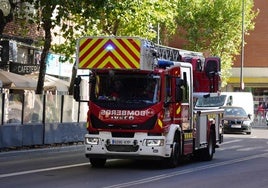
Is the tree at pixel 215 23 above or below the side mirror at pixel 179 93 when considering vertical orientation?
above

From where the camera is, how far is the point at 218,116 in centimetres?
2145

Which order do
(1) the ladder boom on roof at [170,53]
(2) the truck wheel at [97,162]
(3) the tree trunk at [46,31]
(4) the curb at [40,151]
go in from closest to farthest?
(2) the truck wheel at [97,162] → (1) the ladder boom on roof at [170,53] → (4) the curb at [40,151] → (3) the tree trunk at [46,31]

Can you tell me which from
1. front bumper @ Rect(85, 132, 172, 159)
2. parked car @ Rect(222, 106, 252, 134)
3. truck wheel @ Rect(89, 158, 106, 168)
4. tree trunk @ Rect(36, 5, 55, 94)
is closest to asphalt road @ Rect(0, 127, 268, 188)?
truck wheel @ Rect(89, 158, 106, 168)

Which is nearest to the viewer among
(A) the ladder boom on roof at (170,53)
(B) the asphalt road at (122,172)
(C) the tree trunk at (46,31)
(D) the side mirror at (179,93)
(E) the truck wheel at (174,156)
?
(B) the asphalt road at (122,172)

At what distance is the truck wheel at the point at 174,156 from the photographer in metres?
16.8

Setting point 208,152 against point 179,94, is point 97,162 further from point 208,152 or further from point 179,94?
point 208,152

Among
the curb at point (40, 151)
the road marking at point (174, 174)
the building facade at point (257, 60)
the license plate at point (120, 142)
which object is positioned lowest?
the road marking at point (174, 174)

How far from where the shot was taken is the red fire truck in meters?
16.0

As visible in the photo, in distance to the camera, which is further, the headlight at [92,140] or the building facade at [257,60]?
Answer: the building facade at [257,60]

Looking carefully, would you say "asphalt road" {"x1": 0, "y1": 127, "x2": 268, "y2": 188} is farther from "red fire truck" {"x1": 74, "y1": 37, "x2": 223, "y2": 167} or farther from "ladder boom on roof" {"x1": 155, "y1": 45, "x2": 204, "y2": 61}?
"ladder boom on roof" {"x1": 155, "y1": 45, "x2": 204, "y2": 61}

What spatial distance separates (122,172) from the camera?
1591 centimetres

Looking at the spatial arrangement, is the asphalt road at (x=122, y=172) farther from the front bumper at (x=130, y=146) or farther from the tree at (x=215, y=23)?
the tree at (x=215, y=23)

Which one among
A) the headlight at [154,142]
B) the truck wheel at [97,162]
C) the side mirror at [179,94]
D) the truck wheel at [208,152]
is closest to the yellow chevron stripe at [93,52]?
the side mirror at [179,94]

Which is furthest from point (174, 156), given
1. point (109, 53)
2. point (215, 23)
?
point (215, 23)
